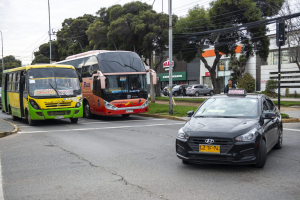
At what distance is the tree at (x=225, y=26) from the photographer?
2911 centimetres

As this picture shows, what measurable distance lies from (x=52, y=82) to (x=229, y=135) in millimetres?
11072

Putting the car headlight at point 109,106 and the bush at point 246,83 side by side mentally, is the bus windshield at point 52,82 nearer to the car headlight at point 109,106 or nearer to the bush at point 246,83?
the car headlight at point 109,106

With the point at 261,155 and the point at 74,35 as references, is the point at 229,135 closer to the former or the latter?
the point at 261,155

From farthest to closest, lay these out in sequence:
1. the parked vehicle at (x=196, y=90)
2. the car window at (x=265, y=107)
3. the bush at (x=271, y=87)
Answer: the parked vehicle at (x=196, y=90), the bush at (x=271, y=87), the car window at (x=265, y=107)

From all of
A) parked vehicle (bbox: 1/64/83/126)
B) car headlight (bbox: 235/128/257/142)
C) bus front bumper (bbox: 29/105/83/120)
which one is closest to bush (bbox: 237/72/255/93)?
parked vehicle (bbox: 1/64/83/126)

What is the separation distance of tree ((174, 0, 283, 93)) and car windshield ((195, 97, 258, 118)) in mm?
22321

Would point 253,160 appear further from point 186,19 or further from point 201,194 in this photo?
point 186,19

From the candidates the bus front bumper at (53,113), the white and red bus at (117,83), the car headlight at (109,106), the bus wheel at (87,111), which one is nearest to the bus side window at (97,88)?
the white and red bus at (117,83)

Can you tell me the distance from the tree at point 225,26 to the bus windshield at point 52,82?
55.6 feet

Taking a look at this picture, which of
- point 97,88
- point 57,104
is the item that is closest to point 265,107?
point 57,104

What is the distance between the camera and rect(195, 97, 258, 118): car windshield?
7.39 m

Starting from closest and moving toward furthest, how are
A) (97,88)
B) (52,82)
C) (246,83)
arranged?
(52,82) < (97,88) < (246,83)

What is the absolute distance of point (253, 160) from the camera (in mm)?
6305

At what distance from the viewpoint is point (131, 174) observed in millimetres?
6383
